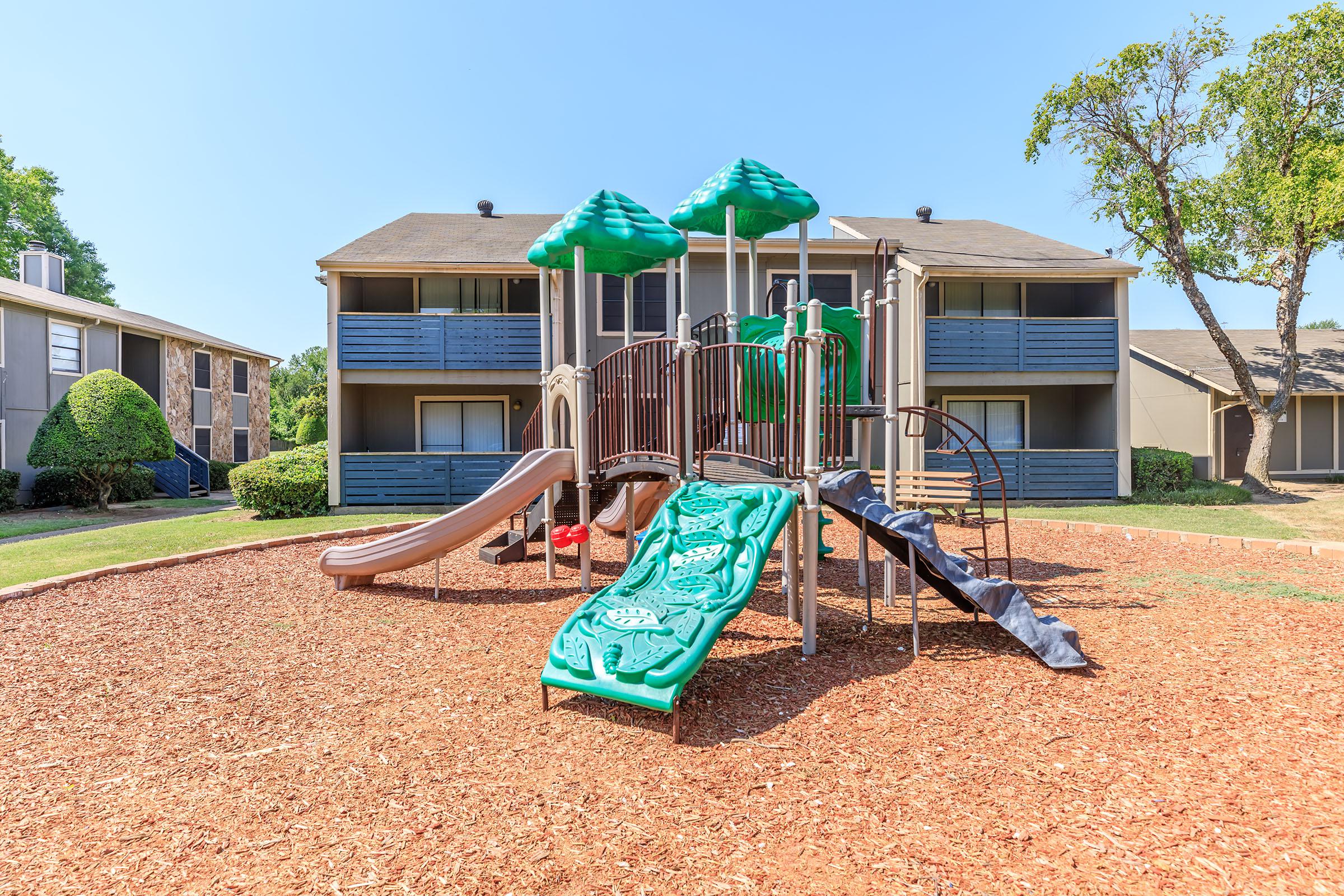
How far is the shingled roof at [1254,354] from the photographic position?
20703 mm

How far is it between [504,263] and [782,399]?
10.8m

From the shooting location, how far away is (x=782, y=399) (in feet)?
19.4

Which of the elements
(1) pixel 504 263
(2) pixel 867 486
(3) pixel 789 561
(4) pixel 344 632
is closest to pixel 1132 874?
(2) pixel 867 486

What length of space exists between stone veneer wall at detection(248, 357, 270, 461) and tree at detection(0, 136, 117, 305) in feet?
35.5

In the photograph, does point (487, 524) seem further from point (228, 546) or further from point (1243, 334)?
point (1243, 334)

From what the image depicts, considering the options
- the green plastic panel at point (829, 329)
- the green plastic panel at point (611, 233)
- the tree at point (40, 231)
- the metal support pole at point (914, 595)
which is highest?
the tree at point (40, 231)

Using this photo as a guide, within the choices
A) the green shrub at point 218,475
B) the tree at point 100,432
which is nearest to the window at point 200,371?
the green shrub at point 218,475

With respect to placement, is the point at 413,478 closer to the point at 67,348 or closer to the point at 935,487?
the point at 935,487

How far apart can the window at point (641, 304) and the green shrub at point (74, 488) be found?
13011 millimetres

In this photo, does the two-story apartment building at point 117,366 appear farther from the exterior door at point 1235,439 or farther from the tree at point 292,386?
the exterior door at point 1235,439

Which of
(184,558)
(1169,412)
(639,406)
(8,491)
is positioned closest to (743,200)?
(639,406)

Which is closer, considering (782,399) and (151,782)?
(151,782)

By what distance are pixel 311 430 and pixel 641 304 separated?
70.2ft

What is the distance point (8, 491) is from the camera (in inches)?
662
